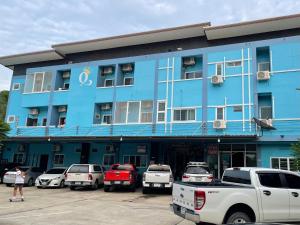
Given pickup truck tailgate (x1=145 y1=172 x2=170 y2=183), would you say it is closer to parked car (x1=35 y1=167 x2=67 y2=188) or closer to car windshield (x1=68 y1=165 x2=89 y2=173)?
car windshield (x1=68 y1=165 x2=89 y2=173)

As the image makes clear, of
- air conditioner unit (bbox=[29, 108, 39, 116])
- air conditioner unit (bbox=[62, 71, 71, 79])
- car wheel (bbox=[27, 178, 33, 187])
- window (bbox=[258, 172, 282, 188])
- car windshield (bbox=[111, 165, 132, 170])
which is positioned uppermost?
air conditioner unit (bbox=[62, 71, 71, 79])

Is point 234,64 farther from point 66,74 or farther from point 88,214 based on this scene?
point 88,214

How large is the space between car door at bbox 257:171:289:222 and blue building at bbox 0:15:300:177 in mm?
13009

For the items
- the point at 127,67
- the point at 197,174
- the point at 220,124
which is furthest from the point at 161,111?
the point at 197,174

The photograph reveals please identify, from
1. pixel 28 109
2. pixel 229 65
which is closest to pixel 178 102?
pixel 229 65

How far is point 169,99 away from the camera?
27219mm

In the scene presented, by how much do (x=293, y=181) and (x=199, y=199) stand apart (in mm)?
2976

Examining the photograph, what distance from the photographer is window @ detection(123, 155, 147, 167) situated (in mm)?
27672

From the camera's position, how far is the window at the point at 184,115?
2617cm

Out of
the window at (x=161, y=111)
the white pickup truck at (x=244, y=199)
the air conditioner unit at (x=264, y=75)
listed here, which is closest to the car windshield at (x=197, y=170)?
the window at (x=161, y=111)

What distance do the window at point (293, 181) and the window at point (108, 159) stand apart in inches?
826

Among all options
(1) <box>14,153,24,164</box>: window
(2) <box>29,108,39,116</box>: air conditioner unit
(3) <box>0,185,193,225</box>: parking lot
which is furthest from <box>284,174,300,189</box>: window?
(1) <box>14,153,24,164</box>: window

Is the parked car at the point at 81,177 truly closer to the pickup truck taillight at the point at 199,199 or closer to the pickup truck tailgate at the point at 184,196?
the pickup truck tailgate at the point at 184,196

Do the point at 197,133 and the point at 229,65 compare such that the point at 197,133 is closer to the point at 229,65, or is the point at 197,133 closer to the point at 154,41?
the point at 229,65
